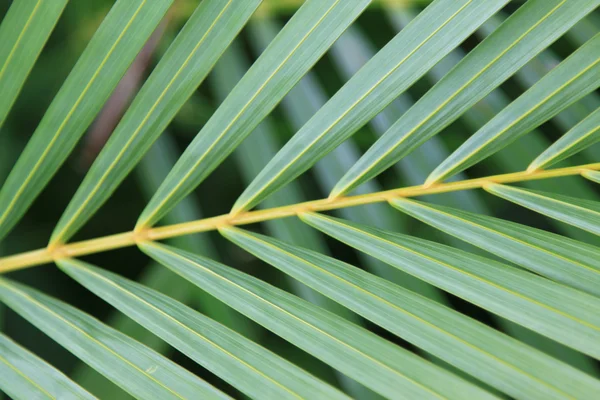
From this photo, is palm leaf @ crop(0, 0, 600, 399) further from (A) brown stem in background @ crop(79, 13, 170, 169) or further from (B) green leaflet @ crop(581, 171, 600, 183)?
(A) brown stem in background @ crop(79, 13, 170, 169)

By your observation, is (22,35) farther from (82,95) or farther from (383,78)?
(383,78)

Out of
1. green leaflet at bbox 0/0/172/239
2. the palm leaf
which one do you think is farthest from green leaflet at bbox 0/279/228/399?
green leaflet at bbox 0/0/172/239

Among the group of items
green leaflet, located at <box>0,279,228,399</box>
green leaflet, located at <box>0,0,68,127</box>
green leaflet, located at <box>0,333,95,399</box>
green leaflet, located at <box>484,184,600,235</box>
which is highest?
green leaflet, located at <box>484,184,600,235</box>

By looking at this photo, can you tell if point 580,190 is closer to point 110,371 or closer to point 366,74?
point 366,74

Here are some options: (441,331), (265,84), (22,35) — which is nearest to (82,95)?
(22,35)

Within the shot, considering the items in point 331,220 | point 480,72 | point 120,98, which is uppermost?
point 120,98
